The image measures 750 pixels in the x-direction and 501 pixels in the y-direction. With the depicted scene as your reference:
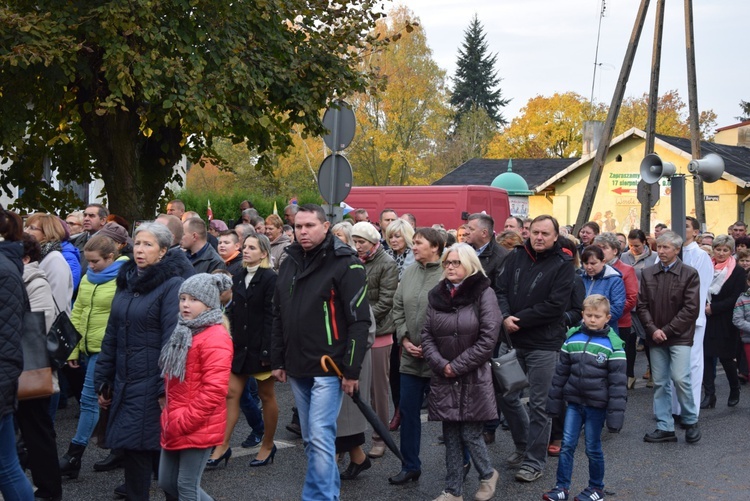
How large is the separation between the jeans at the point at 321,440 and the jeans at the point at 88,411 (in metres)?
1.91

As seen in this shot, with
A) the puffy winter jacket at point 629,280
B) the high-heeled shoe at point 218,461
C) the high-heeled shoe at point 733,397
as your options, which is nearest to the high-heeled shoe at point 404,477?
the high-heeled shoe at point 218,461

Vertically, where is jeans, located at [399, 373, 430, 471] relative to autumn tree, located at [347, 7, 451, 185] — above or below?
below

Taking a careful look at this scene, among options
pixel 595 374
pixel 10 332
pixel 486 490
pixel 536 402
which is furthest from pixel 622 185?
pixel 10 332

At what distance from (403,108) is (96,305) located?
5256cm

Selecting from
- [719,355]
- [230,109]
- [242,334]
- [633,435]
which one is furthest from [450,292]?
[230,109]

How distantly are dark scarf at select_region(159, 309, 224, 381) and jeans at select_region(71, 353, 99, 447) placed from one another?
1.96 m

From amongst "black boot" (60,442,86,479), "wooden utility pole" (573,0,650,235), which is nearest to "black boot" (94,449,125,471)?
"black boot" (60,442,86,479)

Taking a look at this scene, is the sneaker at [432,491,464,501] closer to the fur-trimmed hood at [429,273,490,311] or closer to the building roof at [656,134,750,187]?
the fur-trimmed hood at [429,273,490,311]

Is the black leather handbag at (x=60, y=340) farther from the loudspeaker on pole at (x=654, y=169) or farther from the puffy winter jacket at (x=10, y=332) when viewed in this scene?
the loudspeaker on pole at (x=654, y=169)

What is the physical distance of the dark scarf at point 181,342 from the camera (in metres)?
5.23

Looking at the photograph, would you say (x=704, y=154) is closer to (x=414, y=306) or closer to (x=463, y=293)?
(x=414, y=306)

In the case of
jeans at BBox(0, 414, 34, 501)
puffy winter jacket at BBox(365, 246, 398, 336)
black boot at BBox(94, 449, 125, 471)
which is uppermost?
puffy winter jacket at BBox(365, 246, 398, 336)

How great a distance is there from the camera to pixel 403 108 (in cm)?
5884

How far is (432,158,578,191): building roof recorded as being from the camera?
49497 millimetres
